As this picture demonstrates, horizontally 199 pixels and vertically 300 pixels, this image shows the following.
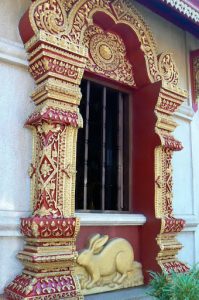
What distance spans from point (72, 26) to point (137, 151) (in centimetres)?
165

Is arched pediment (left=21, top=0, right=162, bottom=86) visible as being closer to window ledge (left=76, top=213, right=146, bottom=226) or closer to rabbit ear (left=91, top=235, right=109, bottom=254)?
window ledge (left=76, top=213, right=146, bottom=226)

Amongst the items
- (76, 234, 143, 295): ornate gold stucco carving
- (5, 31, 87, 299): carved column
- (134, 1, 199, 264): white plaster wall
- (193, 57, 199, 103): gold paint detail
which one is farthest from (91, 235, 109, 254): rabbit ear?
(193, 57, 199, 103): gold paint detail

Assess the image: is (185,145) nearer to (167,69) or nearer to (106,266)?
(167,69)

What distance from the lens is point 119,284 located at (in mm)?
3857

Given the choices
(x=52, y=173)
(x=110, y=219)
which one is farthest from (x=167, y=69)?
(x=52, y=173)

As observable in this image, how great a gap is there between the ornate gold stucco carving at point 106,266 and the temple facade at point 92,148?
0.01 meters

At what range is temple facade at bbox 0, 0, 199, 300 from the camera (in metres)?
3.20

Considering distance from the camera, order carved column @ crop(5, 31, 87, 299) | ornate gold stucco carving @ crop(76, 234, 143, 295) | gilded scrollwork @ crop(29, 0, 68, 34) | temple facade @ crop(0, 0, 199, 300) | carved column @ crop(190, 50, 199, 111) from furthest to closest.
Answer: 1. carved column @ crop(190, 50, 199, 111)
2. ornate gold stucco carving @ crop(76, 234, 143, 295)
3. gilded scrollwork @ crop(29, 0, 68, 34)
4. temple facade @ crop(0, 0, 199, 300)
5. carved column @ crop(5, 31, 87, 299)

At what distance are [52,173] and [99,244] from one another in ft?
3.26

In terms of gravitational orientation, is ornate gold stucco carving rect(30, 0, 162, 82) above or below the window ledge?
above

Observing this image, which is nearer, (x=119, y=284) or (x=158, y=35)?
(x=119, y=284)

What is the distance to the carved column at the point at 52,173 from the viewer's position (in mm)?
3043

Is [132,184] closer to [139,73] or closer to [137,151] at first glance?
[137,151]

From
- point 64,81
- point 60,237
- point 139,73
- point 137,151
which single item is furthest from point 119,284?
point 139,73
